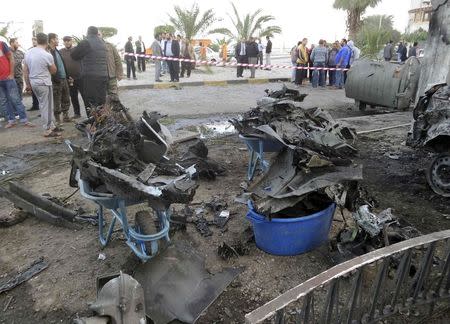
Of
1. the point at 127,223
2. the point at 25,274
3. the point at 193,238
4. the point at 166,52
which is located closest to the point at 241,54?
the point at 166,52

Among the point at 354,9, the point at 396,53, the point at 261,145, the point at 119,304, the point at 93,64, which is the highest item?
the point at 354,9

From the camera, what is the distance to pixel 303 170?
3.49m

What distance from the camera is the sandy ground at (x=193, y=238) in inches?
124

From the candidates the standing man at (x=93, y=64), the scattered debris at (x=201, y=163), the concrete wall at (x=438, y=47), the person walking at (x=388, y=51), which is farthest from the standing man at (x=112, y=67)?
the person walking at (x=388, y=51)

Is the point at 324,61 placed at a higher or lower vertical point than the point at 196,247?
higher

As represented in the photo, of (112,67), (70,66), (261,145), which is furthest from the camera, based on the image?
(70,66)

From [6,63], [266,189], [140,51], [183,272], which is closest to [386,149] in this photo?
[266,189]

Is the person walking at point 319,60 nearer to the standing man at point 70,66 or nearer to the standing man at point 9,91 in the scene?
the standing man at point 70,66

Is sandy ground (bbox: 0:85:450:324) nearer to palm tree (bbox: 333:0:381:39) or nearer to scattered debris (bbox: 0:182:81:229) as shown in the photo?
scattered debris (bbox: 0:182:81:229)

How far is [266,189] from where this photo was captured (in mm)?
3590

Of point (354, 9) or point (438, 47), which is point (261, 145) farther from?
point (354, 9)

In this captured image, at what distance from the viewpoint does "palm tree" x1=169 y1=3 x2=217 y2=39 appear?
68.1 feet

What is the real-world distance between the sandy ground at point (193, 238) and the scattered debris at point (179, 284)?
0.10m

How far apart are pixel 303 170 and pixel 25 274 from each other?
9.14ft
